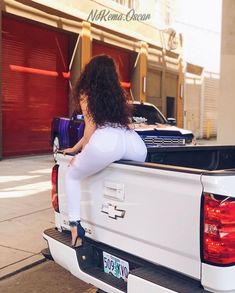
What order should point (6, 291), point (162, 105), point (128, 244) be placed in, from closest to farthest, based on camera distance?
point (128, 244)
point (6, 291)
point (162, 105)

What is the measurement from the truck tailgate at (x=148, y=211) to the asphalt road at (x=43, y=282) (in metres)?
1.23

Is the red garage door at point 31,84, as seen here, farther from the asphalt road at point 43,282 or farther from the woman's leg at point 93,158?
the woman's leg at point 93,158

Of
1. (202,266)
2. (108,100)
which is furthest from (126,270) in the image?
(108,100)

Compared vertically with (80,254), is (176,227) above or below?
above

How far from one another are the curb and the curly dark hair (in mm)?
2143

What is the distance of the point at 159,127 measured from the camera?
11297 millimetres

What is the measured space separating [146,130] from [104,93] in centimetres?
699

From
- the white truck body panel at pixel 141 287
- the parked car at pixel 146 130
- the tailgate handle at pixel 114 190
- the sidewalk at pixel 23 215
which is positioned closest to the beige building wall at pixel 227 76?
the parked car at pixel 146 130

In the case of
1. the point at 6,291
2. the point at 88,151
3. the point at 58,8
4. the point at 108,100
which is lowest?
the point at 6,291

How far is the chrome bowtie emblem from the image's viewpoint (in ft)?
10.6

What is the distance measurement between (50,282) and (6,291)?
45cm

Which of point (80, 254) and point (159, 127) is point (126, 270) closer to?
point (80, 254)

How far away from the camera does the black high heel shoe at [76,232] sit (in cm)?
359

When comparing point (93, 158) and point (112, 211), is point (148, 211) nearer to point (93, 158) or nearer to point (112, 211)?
point (112, 211)
